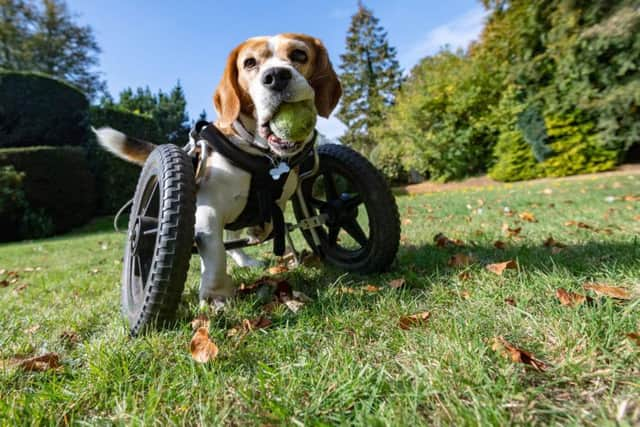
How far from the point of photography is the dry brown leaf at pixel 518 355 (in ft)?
2.92

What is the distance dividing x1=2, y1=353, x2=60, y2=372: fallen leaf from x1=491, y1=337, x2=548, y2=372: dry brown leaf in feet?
4.88

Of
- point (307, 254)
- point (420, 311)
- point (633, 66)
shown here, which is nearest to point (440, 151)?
point (633, 66)

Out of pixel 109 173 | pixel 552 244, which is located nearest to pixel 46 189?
pixel 109 173

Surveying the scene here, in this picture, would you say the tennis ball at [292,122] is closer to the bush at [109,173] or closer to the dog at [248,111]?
the dog at [248,111]

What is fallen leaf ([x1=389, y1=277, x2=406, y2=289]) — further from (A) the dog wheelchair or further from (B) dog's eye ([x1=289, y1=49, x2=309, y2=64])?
(B) dog's eye ([x1=289, y1=49, x2=309, y2=64])

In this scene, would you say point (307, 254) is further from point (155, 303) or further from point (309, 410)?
point (309, 410)

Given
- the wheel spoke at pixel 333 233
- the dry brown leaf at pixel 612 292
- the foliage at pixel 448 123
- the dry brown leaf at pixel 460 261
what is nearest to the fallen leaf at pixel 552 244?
the dry brown leaf at pixel 460 261

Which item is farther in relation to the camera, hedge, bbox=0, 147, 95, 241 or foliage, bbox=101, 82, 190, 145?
foliage, bbox=101, 82, 190, 145

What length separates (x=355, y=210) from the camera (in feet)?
7.73

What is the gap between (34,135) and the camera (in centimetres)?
1180

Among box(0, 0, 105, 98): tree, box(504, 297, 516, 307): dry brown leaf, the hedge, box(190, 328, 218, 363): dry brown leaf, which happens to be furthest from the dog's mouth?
box(0, 0, 105, 98): tree

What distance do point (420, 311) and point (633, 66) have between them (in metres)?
15.9

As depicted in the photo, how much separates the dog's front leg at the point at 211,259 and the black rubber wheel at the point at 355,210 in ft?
2.73

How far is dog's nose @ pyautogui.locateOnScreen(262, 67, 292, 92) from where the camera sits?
1597 mm
